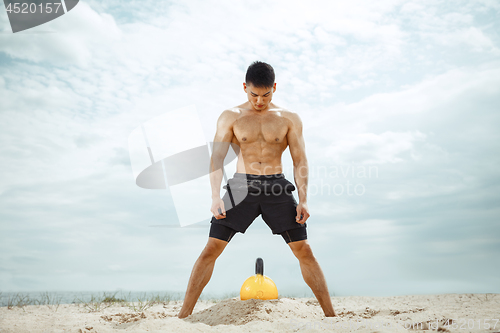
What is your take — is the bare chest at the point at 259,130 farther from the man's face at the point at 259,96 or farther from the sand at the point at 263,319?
the sand at the point at 263,319

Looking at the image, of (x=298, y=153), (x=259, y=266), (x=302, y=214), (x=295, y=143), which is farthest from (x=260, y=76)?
(x=259, y=266)

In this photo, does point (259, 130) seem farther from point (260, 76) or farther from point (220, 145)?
point (260, 76)

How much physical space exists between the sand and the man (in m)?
0.50

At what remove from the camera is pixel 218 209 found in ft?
13.7

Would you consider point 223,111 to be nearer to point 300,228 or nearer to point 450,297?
point 300,228

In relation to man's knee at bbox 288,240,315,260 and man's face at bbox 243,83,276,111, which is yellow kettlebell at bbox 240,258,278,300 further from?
man's face at bbox 243,83,276,111

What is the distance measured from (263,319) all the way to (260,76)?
2687 mm

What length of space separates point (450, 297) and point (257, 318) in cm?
472

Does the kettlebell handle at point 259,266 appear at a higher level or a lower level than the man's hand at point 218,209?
lower

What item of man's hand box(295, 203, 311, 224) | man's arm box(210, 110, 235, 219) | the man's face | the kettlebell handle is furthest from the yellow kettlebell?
the man's face

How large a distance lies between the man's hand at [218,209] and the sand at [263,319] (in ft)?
3.69

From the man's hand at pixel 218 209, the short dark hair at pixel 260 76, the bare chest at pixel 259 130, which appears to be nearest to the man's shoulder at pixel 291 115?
the bare chest at pixel 259 130

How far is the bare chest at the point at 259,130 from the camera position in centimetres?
439

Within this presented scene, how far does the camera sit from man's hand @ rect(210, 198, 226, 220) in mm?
4160
